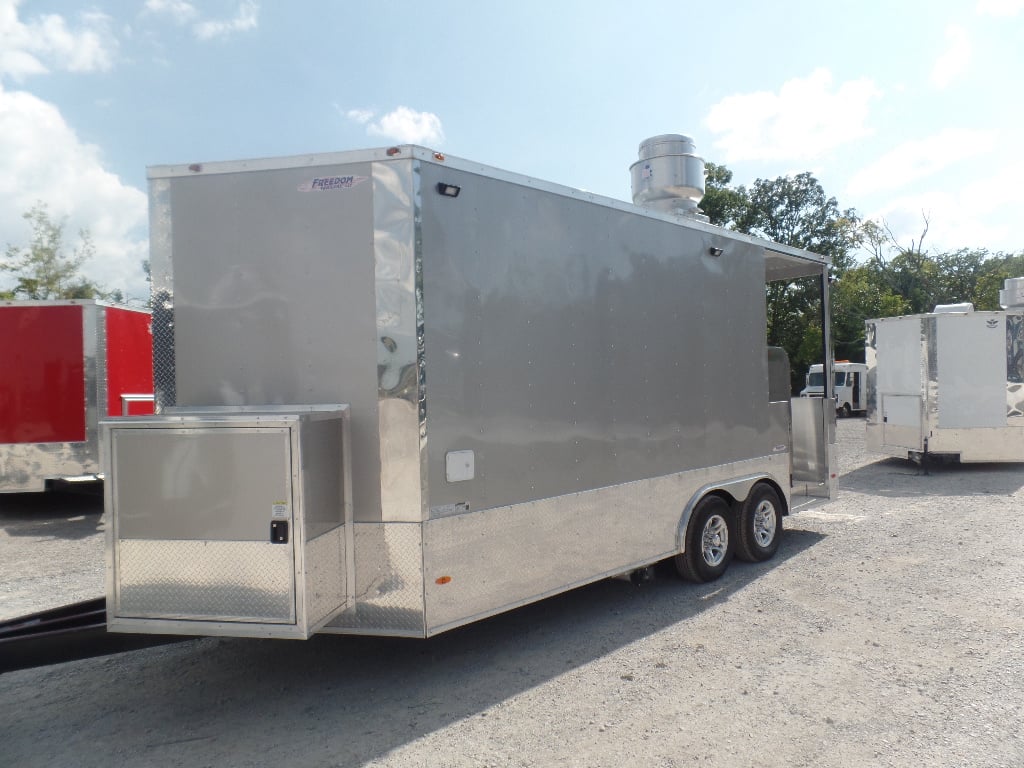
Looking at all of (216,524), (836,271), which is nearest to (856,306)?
(836,271)

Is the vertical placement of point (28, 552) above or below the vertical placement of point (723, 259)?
below

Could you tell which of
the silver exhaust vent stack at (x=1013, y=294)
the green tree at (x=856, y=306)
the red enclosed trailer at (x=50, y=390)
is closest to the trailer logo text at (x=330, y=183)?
the red enclosed trailer at (x=50, y=390)

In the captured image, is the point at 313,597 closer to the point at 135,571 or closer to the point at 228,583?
the point at 228,583

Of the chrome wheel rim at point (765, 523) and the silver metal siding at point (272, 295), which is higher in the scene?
the silver metal siding at point (272, 295)

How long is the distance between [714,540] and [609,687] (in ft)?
7.79

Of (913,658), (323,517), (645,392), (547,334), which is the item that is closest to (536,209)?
(547,334)

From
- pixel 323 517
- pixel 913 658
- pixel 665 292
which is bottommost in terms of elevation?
pixel 913 658

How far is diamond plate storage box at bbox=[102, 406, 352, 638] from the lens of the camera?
3.44m

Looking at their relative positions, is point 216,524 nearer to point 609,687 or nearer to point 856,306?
point 609,687

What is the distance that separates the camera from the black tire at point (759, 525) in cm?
646

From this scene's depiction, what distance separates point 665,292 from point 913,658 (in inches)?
112

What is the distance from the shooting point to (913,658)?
4.42m

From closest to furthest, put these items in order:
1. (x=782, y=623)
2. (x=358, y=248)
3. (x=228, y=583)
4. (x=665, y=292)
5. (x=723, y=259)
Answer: (x=228, y=583) < (x=358, y=248) < (x=782, y=623) < (x=665, y=292) < (x=723, y=259)

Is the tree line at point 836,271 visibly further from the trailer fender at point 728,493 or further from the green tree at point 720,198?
the trailer fender at point 728,493
